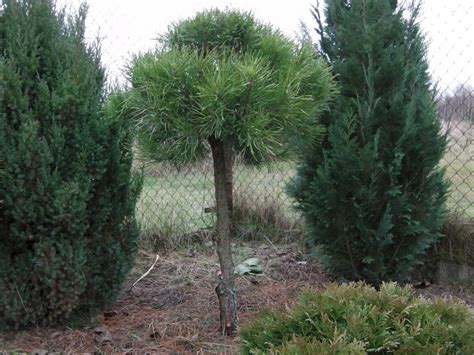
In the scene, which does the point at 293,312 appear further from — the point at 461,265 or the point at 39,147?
the point at 461,265

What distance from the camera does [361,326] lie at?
1843 mm

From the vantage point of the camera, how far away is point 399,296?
2145mm

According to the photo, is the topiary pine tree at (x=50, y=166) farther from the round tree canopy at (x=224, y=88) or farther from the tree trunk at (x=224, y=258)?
the tree trunk at (x=224, y=258)

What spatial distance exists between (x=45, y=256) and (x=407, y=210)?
7.29ft

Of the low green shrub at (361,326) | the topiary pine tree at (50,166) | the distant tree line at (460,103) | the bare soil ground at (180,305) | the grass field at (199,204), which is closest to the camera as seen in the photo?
the low green shrub at (361,326)

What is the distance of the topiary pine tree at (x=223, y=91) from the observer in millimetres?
2303

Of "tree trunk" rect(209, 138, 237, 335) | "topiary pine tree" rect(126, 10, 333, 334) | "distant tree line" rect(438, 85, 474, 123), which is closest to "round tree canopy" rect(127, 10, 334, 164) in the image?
"topiary pine tree" rect(126, 10, 333, 334)

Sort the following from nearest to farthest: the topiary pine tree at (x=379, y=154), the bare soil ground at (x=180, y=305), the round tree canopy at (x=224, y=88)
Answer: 1. the round tree canopy at (x=224, y=88)
2. the bare soil ground at (x=180, y=305)
3. the topiary pine tree at (x=379, y=154)

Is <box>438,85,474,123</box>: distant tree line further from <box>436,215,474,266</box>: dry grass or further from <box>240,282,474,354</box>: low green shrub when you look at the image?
<box>240,282,474,354</box>: low green shrub

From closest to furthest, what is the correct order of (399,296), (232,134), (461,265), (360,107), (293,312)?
(293,312) < (399,296) < (232,134) < (360,107) < (461,265)

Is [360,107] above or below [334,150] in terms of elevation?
above

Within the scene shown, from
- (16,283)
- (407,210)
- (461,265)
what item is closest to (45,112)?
(16,283)

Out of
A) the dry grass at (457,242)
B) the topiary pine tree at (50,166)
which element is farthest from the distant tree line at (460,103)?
the topiary pine tree at (50,166)

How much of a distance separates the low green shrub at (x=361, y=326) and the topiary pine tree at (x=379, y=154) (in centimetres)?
142
